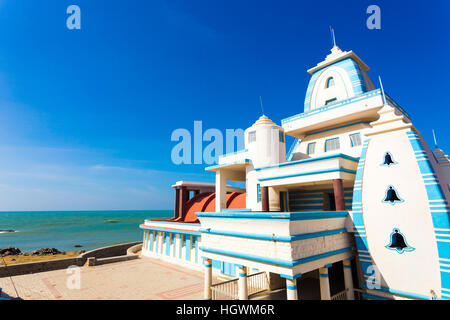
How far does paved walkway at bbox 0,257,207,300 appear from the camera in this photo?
601 inches

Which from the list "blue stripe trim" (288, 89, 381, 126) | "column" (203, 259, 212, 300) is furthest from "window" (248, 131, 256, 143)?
"column" (203, 259, 212, 300)

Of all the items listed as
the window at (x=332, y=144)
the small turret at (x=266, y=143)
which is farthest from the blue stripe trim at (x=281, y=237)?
the small turret at (x=266, y=143)

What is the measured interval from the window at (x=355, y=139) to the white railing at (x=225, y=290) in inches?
498

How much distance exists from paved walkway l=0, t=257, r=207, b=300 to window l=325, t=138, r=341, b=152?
14.1 meters

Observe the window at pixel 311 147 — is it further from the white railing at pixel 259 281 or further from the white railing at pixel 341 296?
the white railing at pixel 341 296

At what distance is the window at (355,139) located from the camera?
17.0 meters

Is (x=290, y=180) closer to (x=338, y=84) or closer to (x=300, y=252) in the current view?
(x=300, y=252)

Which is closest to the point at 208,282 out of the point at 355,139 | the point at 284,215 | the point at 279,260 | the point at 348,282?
the point at 279,260

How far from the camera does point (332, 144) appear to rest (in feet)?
60.4

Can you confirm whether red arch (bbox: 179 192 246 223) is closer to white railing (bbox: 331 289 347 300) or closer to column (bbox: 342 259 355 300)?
column (bbox: 342 259 355 300)

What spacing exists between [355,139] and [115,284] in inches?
821

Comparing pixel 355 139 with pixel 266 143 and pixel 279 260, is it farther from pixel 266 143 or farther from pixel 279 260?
pixel 279 260
